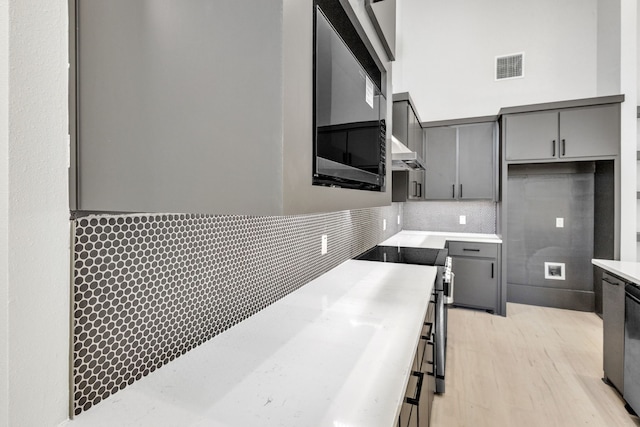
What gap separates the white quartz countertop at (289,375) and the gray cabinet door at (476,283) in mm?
2651

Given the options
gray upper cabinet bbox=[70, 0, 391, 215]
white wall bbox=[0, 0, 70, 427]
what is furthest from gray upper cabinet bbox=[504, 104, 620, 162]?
white wall bbox=[0, 0, 70, 427]

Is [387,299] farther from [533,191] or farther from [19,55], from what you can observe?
[533,191]

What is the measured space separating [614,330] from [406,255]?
137 centimetres

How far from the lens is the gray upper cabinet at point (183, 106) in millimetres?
477

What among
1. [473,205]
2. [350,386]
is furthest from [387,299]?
[473,205]

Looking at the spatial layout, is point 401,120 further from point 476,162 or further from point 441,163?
point 476,162

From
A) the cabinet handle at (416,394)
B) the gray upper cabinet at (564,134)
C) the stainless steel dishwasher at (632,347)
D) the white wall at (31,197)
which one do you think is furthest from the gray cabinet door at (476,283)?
the white wall at (31,197)

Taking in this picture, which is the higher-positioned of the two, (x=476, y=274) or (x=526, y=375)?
(x=476, y=274)

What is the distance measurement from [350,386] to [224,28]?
797 millimetres

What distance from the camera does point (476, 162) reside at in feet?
13.0

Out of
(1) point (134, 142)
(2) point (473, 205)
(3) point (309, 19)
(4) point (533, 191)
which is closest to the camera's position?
(1) point (134, 142)

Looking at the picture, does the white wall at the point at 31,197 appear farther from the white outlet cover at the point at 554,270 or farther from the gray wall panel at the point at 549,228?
the white outlet cover at the point at 554,270

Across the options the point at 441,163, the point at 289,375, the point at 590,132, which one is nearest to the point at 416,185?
the point at 441,163

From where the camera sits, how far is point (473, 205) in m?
4.30
